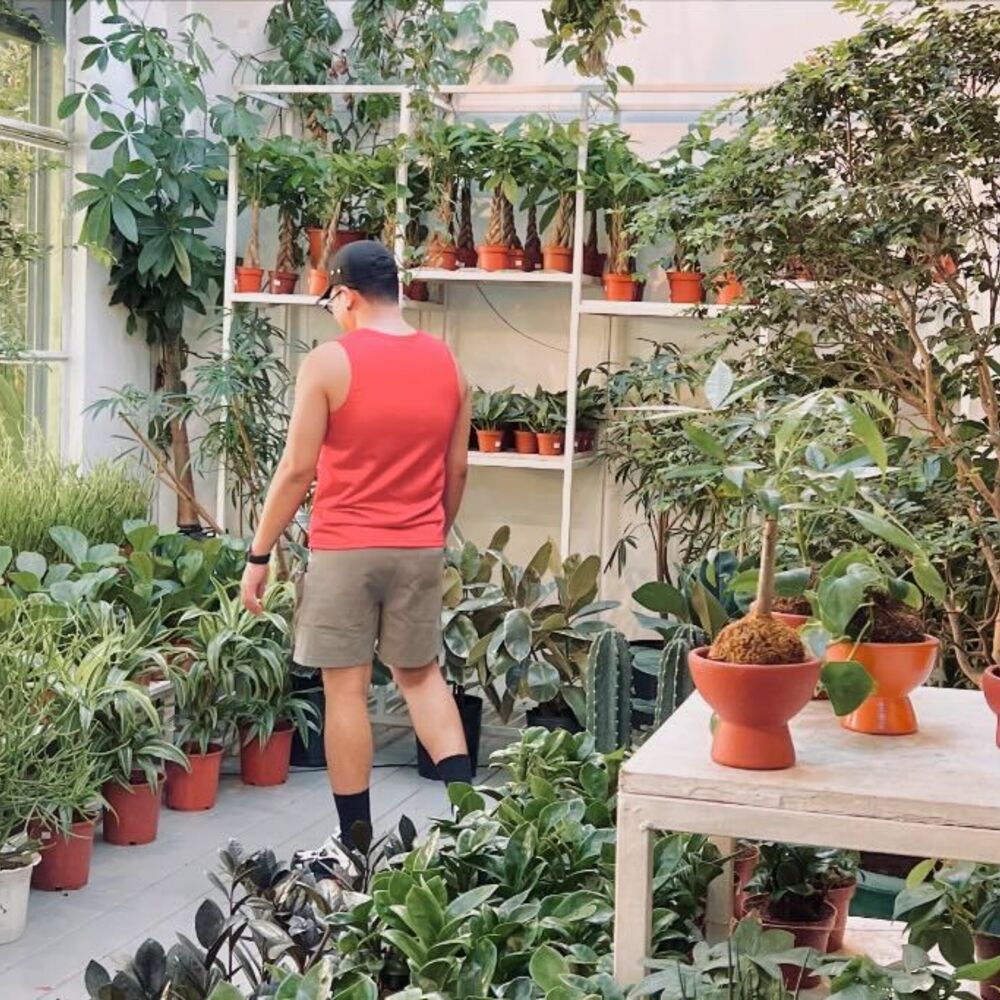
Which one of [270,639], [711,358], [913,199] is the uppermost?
[913,199]

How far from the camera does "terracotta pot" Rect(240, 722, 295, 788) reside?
17.0 feet

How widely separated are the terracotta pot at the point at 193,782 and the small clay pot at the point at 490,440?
76.3 inches

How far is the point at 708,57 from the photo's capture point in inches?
257

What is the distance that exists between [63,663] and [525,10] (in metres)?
3.94

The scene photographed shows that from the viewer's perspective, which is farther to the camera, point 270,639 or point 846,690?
point 270,639

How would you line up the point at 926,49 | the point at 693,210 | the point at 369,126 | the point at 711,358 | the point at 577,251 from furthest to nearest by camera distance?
the point at 369,126, the point at 577,251, the point at 711,358, the point at 693,210, the point at 926,49

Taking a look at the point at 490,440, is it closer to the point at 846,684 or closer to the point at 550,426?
the point at 550,426

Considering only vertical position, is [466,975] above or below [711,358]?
below

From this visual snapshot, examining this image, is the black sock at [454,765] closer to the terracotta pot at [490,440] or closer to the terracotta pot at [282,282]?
the terracotta pot at [490,440]


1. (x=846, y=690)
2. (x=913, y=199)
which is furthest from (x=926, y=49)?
(x=846, y=690)

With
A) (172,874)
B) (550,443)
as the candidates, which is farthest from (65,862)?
(550,443)

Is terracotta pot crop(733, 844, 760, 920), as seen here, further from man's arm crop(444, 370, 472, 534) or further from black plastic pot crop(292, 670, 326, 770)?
black plastic pot crop(292, 670, 326, 770)

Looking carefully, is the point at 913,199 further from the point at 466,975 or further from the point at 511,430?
the point at 511,430

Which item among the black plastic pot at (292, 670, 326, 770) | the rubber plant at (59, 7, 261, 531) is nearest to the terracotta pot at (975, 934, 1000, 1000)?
the black plastic pot at (292, 670, 326, 770)
